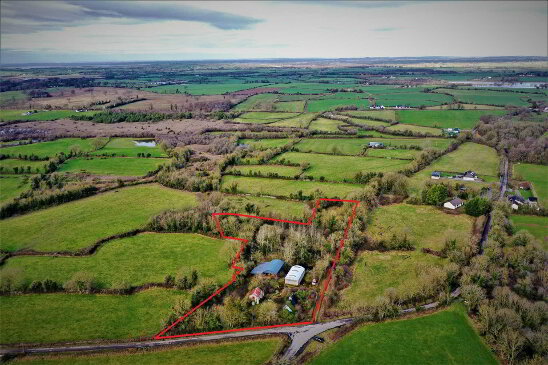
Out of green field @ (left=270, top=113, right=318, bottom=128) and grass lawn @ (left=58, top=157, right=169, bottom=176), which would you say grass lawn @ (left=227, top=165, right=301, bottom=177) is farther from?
green field @ (left=270, top=113, right=318, bottom=128)

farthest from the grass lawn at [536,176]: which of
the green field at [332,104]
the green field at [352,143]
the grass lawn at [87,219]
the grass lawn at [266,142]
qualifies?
the green field at [332,104]

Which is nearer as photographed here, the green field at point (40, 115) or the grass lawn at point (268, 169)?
the grass lawn at point (268, 169)

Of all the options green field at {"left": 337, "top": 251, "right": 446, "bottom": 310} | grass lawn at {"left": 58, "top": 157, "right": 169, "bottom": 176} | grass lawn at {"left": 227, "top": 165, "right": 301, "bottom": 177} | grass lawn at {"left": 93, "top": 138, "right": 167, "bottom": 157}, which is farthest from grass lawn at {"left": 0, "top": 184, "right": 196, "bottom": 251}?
green field at {"left": 337, "top": 251, "right": 446, "bottom": 310}

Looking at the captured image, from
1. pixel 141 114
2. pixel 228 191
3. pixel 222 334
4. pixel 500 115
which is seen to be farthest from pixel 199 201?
pixel 500 115

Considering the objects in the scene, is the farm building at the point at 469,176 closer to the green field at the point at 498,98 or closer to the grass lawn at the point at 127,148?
the grass lawn at the point at 127,148

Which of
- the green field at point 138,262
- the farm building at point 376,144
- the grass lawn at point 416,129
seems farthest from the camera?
A: the grass lawn at point 416,129
